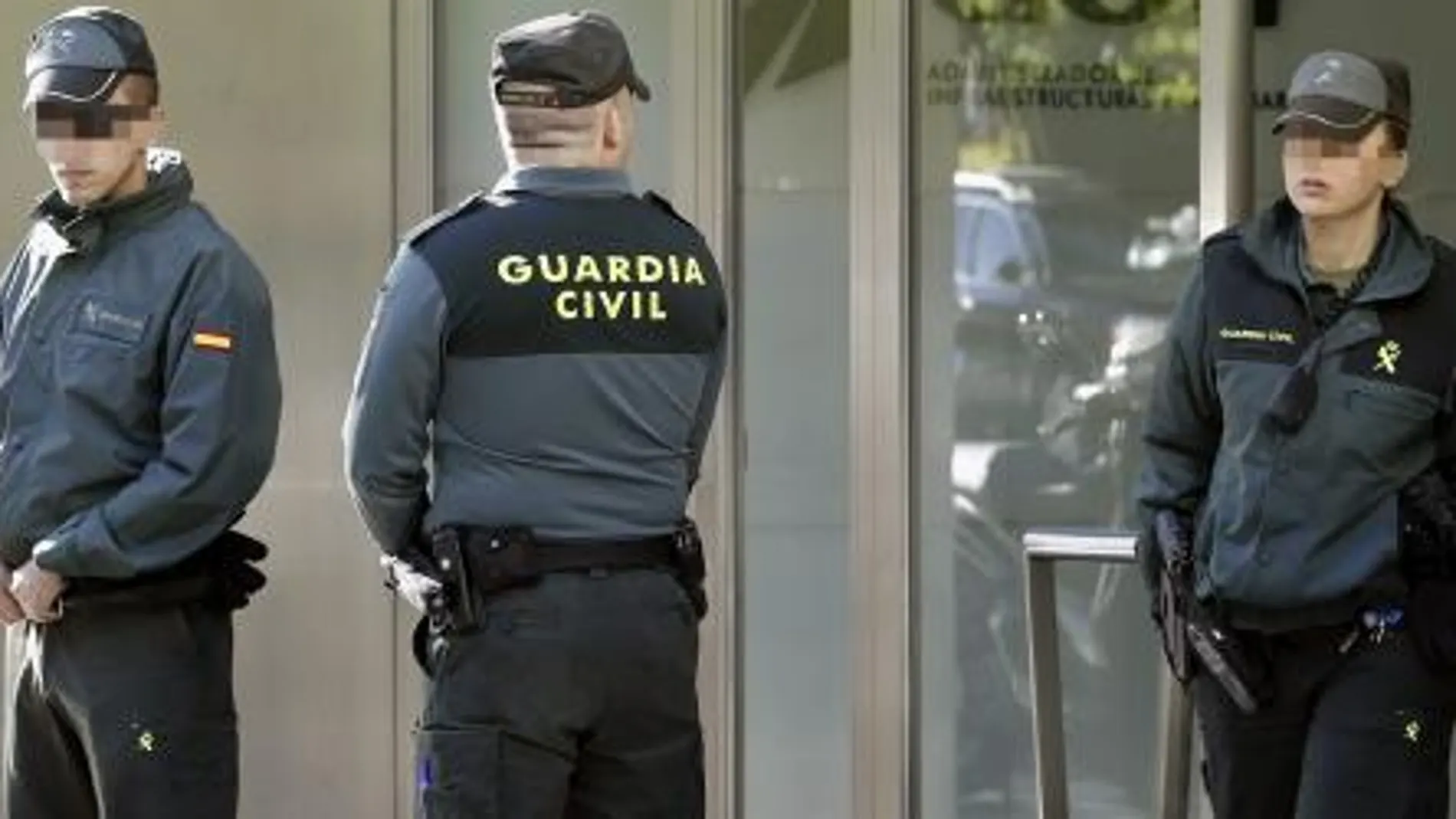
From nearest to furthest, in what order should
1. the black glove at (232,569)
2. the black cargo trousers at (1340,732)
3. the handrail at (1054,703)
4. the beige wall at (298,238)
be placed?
the black cargo trousers at (1340,732) → the black glove at (232,569) → the handrail at (1054,703) → the beige wall at (298,238)

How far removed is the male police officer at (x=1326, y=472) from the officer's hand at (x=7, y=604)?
1.99 m

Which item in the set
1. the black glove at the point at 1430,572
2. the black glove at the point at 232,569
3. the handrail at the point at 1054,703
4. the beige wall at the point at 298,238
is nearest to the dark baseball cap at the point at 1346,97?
the black glove at the point at 1430,572

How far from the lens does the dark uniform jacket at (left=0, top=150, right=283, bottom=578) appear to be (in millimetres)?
4480

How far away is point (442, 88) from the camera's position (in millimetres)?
6594

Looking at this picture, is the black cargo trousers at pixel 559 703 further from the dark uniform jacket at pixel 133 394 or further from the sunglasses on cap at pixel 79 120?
the sunglasses on cap at pixel 79 120

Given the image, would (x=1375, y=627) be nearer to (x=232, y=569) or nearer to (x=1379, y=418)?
(x=1379, y=418)

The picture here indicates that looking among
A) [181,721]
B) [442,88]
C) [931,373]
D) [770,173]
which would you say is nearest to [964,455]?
[931,373]

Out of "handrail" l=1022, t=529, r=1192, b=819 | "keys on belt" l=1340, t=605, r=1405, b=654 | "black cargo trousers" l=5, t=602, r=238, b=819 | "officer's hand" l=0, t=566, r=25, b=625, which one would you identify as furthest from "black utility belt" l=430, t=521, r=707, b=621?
"handrail" l=1022, t=529, r=1192, b=819

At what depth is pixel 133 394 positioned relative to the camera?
456 cm

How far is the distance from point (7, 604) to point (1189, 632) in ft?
6.57

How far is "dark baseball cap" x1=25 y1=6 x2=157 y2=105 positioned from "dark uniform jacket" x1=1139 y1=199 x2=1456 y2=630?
6.25ft

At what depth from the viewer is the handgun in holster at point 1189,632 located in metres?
4.52

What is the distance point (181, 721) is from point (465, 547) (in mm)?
767

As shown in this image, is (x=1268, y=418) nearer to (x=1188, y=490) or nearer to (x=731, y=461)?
(x=1188, y=490)
